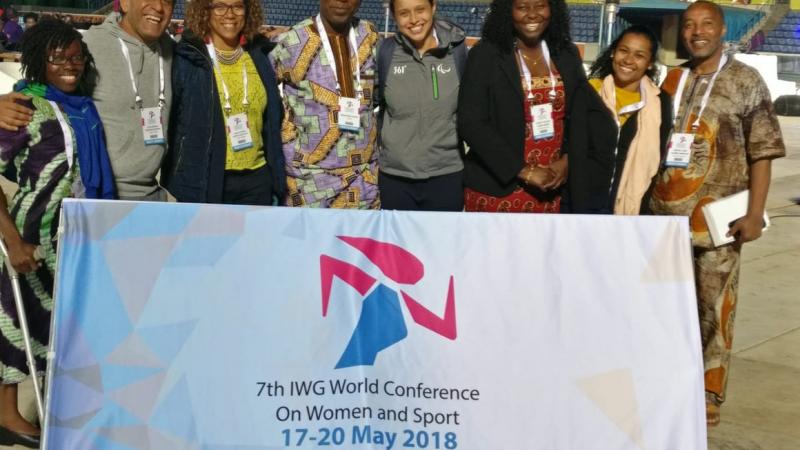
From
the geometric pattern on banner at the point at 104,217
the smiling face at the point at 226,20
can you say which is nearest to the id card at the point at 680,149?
the smiling face at the point at 226,20

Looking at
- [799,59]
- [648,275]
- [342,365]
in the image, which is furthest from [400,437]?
[799,59]

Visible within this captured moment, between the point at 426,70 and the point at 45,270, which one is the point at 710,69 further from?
the point at 45,270

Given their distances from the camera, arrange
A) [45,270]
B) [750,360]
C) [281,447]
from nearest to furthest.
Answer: [281,447], [45,270], [750,360]

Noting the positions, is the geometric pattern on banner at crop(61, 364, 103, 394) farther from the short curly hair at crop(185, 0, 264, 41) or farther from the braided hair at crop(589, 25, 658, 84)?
the braided hair at crop(589, 25, 658, 84)

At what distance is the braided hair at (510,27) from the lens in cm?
452

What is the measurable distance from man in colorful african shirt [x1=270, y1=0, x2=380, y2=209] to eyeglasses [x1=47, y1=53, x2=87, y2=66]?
850 mm

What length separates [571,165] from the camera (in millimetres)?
4520

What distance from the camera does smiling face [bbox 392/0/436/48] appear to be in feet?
14.6

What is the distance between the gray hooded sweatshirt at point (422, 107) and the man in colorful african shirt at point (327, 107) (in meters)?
0.14

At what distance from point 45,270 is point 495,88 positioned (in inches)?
78.2

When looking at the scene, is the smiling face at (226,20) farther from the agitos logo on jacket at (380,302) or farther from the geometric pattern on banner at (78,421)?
the geometric pattern on banner at (78,421)

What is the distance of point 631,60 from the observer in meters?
4.61

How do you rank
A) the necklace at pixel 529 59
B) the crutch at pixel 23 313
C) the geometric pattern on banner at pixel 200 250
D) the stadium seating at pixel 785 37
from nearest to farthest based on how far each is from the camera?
the geometric pattern on banner at pixel 200 250 → the crutch at pixel 23 313 → the necklace at pixel 529 59 → the stadium seating at pixel 785 37

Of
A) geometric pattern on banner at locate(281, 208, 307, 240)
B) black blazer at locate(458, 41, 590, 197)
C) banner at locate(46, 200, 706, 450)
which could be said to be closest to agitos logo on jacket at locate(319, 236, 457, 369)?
banner at locate(46, 200, 706, 450)
